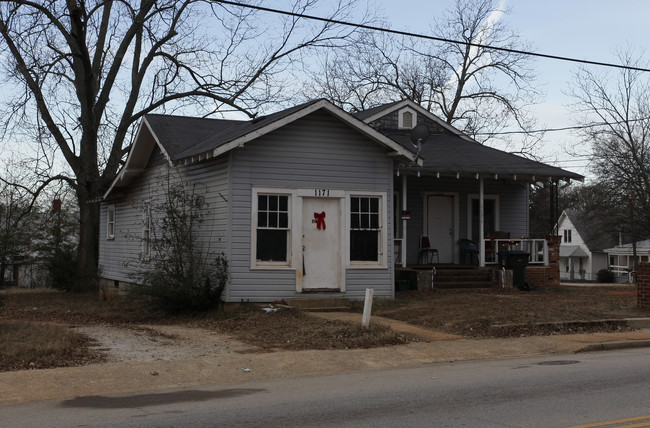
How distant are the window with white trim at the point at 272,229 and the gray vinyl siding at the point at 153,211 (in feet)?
2.63

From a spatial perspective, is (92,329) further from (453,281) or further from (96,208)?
(96,208)

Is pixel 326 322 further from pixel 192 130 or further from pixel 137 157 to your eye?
pixel 137 157

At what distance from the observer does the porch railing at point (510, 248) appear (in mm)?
22145

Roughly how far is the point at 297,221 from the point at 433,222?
7.95m

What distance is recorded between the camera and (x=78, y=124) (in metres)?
27.5

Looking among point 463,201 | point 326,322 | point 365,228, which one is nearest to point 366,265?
point 365,228

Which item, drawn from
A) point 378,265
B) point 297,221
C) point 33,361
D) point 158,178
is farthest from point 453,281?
point 33,361

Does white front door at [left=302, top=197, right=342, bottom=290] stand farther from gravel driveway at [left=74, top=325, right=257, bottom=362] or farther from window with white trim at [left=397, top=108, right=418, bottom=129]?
window with white trim at [left=397, top=108, right=418, bottom=129]

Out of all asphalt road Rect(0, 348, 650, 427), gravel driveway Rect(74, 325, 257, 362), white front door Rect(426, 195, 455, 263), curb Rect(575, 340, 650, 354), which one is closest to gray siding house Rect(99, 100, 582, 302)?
white front door Rect(426, 195, 455, 263)

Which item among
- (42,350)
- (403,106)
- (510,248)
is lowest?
(42,350)

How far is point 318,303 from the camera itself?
16.3m

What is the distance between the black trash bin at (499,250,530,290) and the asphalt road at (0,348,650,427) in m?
11.5

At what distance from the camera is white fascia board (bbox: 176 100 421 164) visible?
15250 millimetres

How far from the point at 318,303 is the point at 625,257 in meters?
50.3
